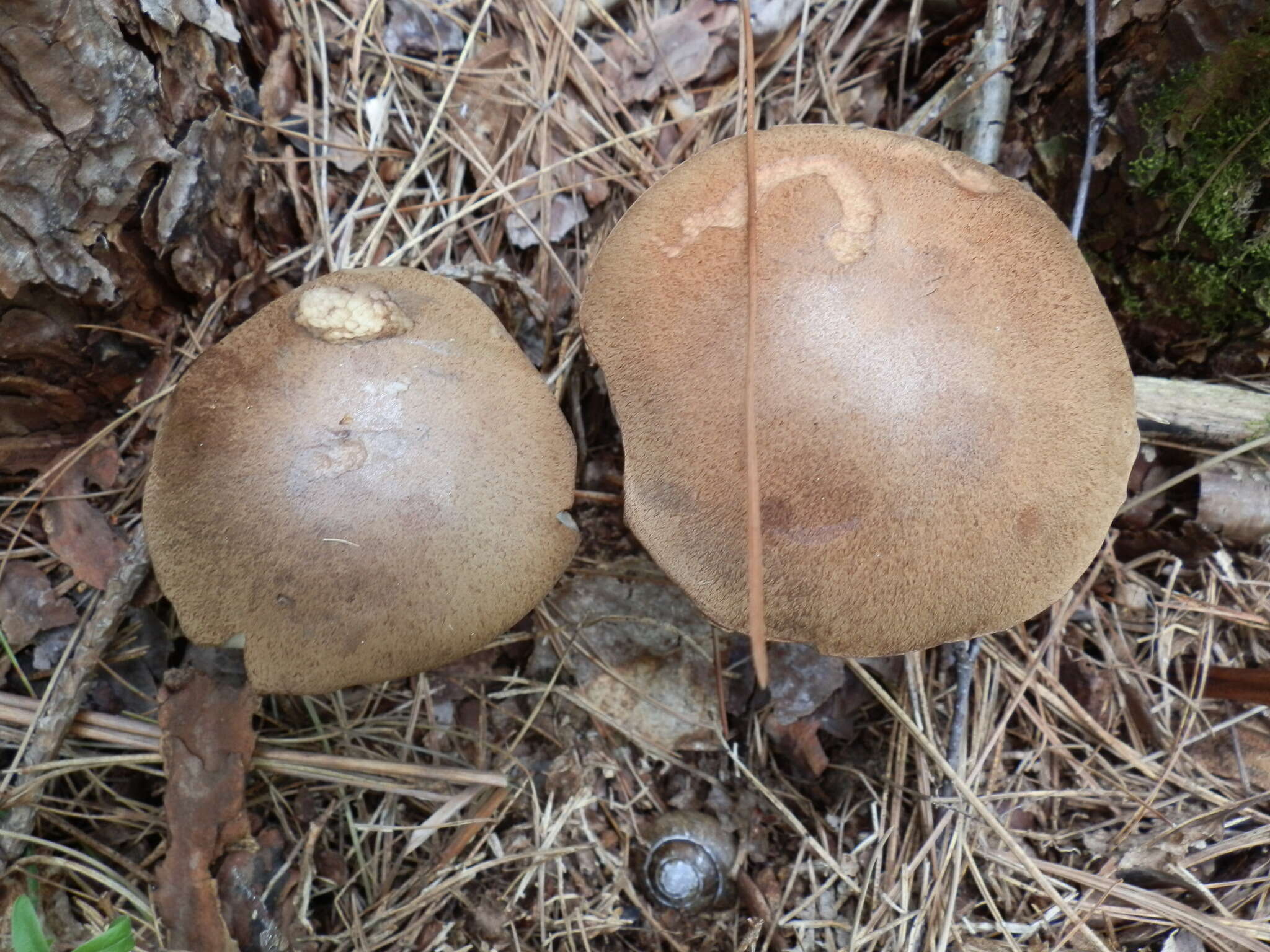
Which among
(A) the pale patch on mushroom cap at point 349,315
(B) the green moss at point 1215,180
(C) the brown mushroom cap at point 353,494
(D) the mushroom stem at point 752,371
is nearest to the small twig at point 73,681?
(C) the brown mushroom cap at point 353,494

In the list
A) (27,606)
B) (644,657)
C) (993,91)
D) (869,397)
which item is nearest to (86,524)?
(27,606)

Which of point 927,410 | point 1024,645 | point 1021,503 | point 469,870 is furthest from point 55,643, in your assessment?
point 1024,645

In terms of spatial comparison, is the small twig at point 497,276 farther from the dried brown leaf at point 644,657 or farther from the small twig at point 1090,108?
the small twig at point 1090,108

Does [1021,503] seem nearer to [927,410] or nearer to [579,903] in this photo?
[927,410]

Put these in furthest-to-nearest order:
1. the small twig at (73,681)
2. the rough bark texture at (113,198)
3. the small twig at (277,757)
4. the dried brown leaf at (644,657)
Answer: the dried brown leaf at (644,657), the small twig at (277,757), the small twig at (73,681), the rough bark texture at (113,198)

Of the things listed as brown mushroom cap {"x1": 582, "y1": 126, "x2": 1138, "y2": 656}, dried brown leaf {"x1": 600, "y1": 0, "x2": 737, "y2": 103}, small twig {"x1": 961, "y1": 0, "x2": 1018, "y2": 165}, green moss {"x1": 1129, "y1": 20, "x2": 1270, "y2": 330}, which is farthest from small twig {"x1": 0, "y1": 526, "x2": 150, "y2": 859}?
green moss {"x1": 1129, "y1": 20, "x2": 1270, "y2": 330}

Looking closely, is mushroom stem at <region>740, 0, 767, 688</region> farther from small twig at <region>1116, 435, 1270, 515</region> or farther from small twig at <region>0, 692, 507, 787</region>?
small twig at <region>1116, 435, 1270, 515</region>
